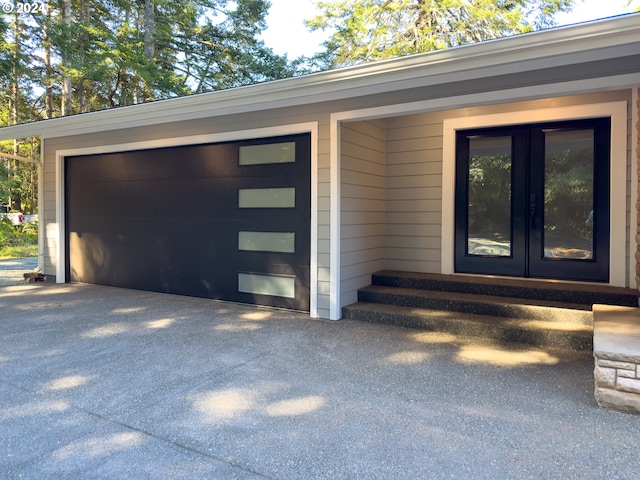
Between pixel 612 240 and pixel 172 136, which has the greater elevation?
pixel 172 136

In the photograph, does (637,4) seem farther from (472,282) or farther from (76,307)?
(76,307)

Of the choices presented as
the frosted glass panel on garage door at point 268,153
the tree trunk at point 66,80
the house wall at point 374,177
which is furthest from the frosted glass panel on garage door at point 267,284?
the tree trunk at point 66,80

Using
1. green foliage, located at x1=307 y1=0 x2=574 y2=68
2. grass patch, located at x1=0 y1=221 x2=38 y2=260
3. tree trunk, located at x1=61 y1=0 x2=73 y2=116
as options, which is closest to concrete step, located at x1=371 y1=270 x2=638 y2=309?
green foliage, located at x1=307 y1=0 x2=574 y2=68

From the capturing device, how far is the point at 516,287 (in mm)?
4262

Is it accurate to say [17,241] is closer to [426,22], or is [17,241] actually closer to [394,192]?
[394,192]

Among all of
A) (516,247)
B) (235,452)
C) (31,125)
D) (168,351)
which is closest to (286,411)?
(235,452)

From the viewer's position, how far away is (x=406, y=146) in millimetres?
5332

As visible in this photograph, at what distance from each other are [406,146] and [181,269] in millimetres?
3259

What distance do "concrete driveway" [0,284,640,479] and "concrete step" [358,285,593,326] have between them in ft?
1.54

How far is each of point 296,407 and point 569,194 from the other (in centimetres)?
355

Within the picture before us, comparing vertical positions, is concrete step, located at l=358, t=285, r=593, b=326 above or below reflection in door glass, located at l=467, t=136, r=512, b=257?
below

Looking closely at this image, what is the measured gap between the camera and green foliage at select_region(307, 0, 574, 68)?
32.6 ft

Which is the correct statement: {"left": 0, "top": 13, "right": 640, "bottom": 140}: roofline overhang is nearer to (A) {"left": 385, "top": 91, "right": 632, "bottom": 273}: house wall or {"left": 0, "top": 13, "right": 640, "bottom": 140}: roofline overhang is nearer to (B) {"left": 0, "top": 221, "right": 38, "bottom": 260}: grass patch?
(A) {"left": 385, "top": 91, "right": 632, "bottom": 273}: house wall

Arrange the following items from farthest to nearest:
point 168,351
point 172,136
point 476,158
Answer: point 172,136 < point 476,158 < point 168,351
